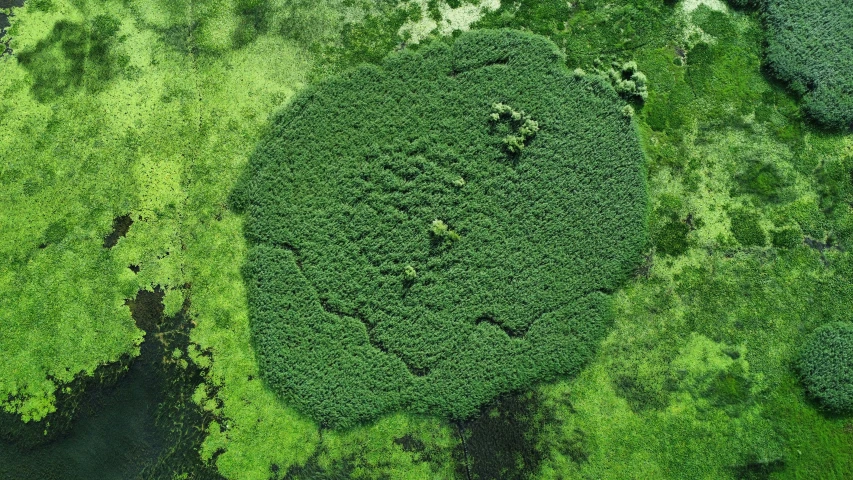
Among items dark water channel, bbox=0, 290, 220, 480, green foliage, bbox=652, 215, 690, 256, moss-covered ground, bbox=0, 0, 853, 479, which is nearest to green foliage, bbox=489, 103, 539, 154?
moss-covered ground, bbox=0, 0, 853, 479

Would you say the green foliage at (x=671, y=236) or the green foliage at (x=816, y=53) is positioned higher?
the green foliage at (x=816, y=53)

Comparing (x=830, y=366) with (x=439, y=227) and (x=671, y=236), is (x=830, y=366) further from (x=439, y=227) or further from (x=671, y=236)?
(x=439, y=227)

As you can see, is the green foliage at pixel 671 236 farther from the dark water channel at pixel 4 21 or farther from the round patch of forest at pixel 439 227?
the dark water channel at pixel 4 21

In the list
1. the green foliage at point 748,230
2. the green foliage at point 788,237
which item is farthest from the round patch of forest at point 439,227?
the green foliage at point 788,237

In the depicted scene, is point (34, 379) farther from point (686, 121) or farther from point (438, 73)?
point (686, 121)

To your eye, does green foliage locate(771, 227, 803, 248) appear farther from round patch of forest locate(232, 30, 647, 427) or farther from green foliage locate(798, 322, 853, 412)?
round patch of forest locate(232, 30, 647, 427)

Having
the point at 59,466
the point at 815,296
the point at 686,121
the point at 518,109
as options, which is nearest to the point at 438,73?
the point at 518,109
